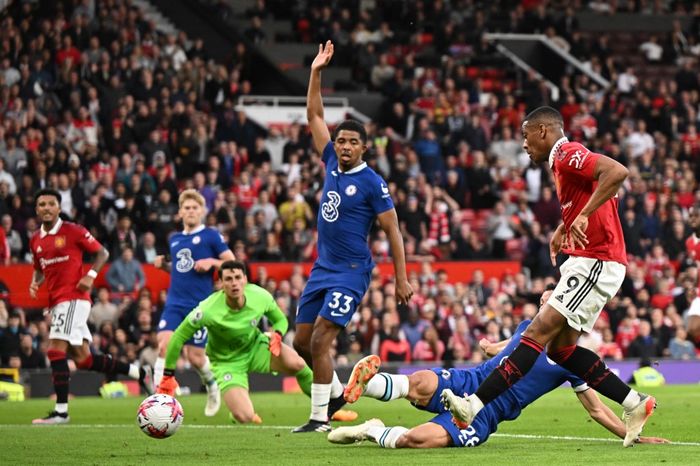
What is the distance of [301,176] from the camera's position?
86.5ft

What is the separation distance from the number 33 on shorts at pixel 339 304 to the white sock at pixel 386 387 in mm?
1619

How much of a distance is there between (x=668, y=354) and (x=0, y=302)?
462 inches

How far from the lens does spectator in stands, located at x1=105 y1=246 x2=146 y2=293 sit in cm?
2295

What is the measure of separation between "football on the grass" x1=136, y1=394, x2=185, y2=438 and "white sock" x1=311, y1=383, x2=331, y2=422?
1.52 m

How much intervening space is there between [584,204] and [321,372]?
3.10m

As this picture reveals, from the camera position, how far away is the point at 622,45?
37.5 meters

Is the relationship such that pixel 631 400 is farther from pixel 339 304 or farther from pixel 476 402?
pixel 339 304

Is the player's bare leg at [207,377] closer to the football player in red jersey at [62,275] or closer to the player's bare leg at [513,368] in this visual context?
the football player in red jersey at [62,275]

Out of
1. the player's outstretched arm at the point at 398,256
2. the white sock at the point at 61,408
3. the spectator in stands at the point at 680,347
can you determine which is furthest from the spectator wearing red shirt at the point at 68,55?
the player's outstretched arm at the point at 398,256

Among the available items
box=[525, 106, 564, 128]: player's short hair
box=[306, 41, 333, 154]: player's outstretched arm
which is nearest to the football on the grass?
box=[306, 41, 333, 154]: player's outstretched arm

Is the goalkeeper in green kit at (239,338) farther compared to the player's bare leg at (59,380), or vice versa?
the player's bare leg at (59,380)

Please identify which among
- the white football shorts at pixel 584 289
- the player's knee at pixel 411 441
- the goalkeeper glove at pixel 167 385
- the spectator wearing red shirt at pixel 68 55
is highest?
the spectator wearing red shirt at pixel 68 55

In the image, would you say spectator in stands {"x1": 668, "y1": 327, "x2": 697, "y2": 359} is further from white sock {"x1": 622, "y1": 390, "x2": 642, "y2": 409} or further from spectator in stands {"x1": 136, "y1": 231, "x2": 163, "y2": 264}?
white sock {"x1": 622, "y1": 390, "x2": 642, "y2": 409}

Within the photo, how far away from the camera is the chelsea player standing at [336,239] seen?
483 inches
